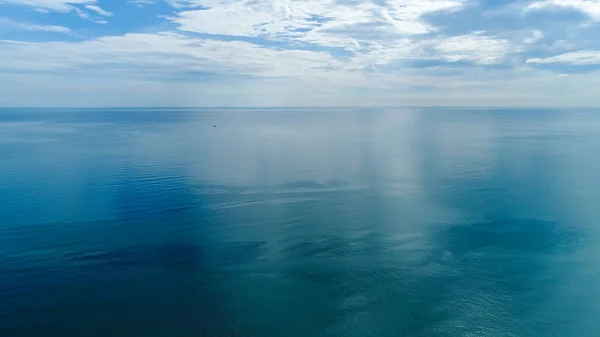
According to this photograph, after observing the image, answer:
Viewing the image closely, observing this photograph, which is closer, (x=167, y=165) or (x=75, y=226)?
(x=75, y=226)

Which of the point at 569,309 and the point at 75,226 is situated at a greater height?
the point at 75,226

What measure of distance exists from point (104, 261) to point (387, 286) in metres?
23.0

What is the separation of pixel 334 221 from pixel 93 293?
78.0 feet

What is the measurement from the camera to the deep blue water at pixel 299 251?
28.5 m

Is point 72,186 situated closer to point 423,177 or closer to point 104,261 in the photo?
point 104,261

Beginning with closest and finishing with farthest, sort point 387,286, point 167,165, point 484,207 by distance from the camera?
point 387,286, point 484,207, point 167,165

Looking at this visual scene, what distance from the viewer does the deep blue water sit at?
28516 mm

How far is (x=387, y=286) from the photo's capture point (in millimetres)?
32250

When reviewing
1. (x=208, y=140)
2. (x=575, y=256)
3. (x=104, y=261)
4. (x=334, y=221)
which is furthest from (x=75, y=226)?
(x=208, y=140)

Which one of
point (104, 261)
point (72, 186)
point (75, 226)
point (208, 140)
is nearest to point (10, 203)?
point (72, 186)

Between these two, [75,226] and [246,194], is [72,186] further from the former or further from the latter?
[246,194]

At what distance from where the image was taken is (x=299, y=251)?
38094 millimetres

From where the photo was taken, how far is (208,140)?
122 metres

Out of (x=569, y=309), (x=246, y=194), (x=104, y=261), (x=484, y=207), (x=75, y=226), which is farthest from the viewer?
(x=246, y=194)
